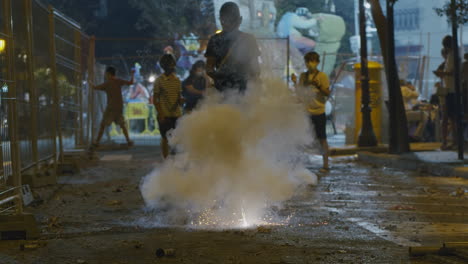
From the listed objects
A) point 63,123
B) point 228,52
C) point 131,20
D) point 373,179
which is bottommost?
point 373,179

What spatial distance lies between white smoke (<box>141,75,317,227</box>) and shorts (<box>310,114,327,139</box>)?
3050 mm

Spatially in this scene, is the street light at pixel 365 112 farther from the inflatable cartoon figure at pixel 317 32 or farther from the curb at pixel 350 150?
the inflatable cartoon figure at pixel 317 32

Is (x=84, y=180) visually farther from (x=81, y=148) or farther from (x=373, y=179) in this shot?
(x=373, y=179)

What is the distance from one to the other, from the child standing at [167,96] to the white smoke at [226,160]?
8.56 ft

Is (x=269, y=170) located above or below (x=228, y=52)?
below

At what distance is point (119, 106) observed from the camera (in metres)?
15.4

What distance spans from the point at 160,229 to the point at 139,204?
1610mm

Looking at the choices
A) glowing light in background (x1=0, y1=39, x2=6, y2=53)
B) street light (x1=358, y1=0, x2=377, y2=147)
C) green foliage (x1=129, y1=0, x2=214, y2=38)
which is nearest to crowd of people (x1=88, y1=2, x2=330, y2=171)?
glowing light in background (x1=0, y1=39, x2=6, y2=53)

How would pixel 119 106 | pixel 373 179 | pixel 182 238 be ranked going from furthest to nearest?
pixel 119 106
pixel 373 179
pixel 182 238

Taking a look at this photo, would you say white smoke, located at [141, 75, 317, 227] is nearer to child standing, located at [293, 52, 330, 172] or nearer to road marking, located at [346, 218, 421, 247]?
road marking, located at [346, 218, 421, 247]

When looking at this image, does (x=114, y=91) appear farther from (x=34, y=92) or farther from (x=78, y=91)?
(x=34, y=92)

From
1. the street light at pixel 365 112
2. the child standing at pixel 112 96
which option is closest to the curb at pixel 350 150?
the street light at pixel 365 112

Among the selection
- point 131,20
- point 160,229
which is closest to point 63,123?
point 160,229

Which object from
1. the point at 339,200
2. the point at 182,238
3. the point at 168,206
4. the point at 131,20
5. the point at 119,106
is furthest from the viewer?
the point at 131,20
